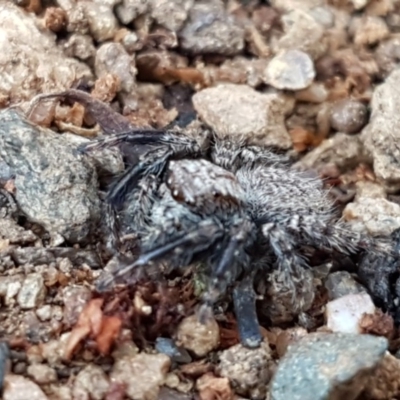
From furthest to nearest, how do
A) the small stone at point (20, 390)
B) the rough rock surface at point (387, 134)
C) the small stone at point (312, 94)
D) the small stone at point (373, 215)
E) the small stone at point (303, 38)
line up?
the small stone at point (303, 38) → the small stone at point (312, 94) → the rough rock surface at point (387, 134) → the small stone at point (373, 215) → the small stone at point (20, 390)

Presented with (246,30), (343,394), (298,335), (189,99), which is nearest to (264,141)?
(189,99)

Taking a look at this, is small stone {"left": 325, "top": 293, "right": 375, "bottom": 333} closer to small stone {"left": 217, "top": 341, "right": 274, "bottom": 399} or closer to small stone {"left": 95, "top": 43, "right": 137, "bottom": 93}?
small stone {"left": 217, "top": 341, "right": 274, "bottom": 399}

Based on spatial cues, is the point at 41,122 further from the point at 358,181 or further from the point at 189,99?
the point at 358,181

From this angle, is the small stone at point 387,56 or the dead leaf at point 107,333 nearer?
the dead leaf at point 107,333

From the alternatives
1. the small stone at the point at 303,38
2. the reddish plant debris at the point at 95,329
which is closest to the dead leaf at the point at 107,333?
the reddish plant debris at the point at 95,329

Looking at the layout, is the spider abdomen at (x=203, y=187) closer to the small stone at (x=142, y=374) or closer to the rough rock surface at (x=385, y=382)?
the small stone at (x=142, y=374)

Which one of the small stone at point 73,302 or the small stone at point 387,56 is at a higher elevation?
the small stone at point 73,302

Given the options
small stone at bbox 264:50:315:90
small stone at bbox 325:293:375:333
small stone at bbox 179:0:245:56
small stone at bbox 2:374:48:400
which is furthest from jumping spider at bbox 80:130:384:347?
small stone at bbox 179:0:245:56

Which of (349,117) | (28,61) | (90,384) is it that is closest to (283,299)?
(90,384)
